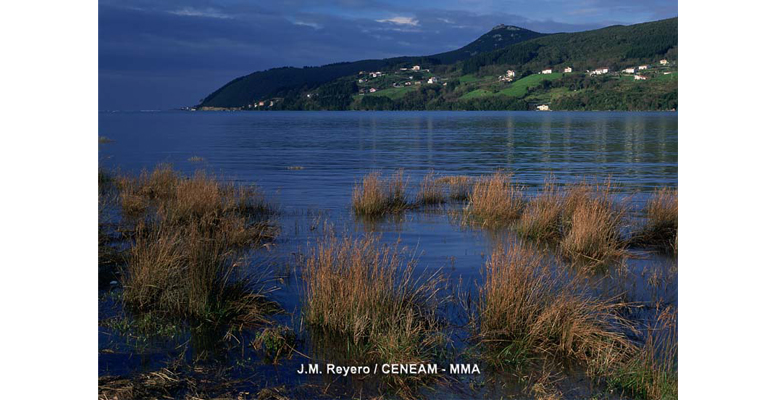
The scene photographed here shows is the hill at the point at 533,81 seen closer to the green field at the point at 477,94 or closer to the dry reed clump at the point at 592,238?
the green field at the point at 477,94

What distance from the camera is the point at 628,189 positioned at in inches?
904

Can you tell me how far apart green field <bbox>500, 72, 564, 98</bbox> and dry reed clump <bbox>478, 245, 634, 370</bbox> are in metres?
161

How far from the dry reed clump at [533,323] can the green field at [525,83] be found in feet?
528

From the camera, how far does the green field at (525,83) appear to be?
166000 mm

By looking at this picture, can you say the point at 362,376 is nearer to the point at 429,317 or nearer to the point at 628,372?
the point at 429,317

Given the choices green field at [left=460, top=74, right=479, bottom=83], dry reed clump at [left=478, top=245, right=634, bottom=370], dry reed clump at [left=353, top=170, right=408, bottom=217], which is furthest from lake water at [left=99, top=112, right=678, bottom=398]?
green field at [left=460, top=74, right=479, bottom=83]

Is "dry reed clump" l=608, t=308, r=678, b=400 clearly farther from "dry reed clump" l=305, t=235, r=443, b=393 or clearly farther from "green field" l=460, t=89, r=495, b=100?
"green field" l=460, t=89, r=495, b=100

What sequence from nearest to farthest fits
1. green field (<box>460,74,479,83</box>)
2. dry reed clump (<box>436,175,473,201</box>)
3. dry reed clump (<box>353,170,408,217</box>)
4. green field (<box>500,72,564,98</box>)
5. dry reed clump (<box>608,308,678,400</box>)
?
dry reed clump (<box>608,308,678,400</box>) → dry reed clump (<box>353,170,408,217</box>) → dry reed clump (<box>436,175,473,201</box>) → green field (<box>500,72,564,98</box>) → green field (<box>460,74,479,83</box>)

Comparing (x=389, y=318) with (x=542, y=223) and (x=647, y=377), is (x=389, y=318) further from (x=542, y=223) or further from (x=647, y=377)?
(x=542, y=223)

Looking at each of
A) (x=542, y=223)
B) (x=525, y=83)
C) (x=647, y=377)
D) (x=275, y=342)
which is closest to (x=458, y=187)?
(x=542, y=223)

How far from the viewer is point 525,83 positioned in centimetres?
17512

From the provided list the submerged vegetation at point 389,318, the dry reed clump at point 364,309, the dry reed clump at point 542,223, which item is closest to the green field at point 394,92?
the dry reed clump at point 542,223

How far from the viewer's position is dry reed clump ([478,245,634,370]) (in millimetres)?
7281
